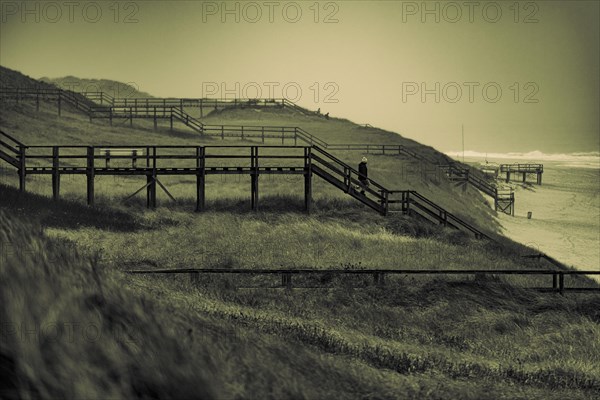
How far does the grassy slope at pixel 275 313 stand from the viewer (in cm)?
738

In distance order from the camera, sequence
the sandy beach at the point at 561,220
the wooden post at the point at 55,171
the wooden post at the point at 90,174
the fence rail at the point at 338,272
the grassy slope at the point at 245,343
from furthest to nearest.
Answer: the sandy beach at the point at 561,220 → the wooden post at the point at 90,174 → the wooden post at the point at 55,171 → the fence rail at the point at 338,272 → the grassy slope at the point at 245,343

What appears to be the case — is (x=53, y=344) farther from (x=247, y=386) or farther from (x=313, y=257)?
(x=313, y=257)

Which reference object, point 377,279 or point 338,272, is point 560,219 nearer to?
point 377,279

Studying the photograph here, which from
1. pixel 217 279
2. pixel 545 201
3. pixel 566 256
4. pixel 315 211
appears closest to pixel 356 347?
pixel 217 279

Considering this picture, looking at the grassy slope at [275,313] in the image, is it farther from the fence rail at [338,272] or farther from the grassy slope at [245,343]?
the fence rail at [338,272]

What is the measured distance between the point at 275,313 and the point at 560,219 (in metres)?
50.8

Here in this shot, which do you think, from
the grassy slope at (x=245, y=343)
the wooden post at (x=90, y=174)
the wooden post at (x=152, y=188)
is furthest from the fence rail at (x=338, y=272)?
the wooden post at (x=90, y=174)

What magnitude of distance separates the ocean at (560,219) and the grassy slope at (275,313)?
14991 mm

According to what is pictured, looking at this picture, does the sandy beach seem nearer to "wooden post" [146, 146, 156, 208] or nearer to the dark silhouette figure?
the dark silhouette figure

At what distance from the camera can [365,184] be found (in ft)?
106

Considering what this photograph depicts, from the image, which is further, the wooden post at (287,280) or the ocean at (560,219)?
the ocean at (560,219)

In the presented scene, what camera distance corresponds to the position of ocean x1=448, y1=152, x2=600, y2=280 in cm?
4338

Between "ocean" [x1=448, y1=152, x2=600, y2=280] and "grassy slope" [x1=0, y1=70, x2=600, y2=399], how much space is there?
49.2ft

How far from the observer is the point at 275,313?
14695 mm
